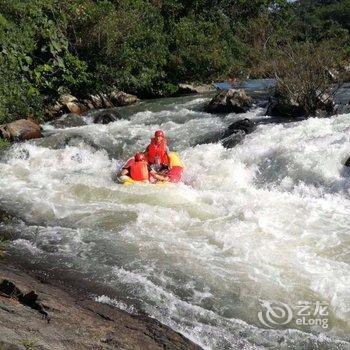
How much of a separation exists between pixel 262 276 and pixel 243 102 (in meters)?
10.1

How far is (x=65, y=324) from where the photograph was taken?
307 centimetres

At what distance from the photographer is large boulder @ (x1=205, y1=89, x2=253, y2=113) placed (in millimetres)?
13859

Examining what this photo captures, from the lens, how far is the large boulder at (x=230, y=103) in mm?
13859

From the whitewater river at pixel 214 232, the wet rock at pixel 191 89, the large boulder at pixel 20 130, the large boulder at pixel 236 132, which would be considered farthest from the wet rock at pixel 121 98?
the large boulder at pixel 236 132

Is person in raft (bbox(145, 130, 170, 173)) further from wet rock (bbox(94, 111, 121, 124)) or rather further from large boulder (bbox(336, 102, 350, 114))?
large boulder (bbox(336, 102, 350, 114))

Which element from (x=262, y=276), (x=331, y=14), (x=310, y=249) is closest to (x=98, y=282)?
(x=262, y=276)

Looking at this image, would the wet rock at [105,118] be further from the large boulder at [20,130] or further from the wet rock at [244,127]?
the wet rock at [244,127]

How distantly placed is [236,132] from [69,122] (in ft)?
17.5

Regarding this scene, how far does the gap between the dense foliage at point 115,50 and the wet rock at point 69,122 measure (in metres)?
0.60

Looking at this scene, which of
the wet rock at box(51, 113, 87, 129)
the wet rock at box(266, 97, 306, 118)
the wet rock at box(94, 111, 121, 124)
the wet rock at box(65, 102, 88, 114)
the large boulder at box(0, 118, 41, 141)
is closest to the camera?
the large boulder at box(0, 118, 41, 141)

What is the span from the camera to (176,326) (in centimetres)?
375

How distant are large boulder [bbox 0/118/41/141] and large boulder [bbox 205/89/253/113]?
541 centimetres

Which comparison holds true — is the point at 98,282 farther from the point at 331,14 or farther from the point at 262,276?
the point at 331,14

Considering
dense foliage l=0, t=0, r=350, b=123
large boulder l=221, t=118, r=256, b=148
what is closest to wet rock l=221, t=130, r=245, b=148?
large boulder l=221, t=118, r=256, b=148
